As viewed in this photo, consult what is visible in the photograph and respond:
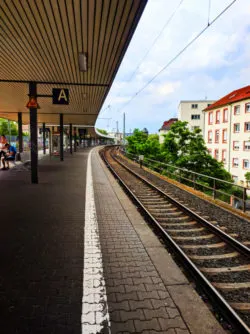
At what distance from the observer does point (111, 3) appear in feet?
16.3

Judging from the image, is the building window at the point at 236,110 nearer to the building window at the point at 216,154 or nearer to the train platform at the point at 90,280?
the building window at the point at 216,154

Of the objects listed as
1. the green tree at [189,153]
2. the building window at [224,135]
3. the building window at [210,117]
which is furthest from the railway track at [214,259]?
the building window at [210,117]

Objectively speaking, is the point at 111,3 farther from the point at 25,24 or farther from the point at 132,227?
the point at 132,227

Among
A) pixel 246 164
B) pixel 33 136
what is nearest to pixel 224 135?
pixel 246 164

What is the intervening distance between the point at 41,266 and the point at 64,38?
5.19m

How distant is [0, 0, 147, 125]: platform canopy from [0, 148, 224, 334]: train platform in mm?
4233

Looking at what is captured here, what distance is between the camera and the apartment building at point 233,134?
3597cm

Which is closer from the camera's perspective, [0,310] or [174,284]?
[0,310]

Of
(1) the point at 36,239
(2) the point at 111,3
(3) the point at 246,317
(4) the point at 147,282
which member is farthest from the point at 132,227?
(2) the point at 111,3

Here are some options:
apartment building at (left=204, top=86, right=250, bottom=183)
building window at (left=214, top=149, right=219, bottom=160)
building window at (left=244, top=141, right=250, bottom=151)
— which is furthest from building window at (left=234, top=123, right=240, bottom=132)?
building window at (left=214, top=149, right=219, bottom=160)

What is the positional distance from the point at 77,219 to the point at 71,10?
14.5 feet

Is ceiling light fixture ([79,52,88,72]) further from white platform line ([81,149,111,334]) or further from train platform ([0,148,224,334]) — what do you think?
white platform line ([81,149,111,334])

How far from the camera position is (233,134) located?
3862 centimetres

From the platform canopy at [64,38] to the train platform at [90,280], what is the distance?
13.9 ft
